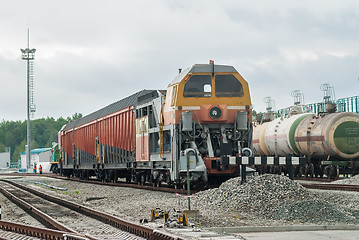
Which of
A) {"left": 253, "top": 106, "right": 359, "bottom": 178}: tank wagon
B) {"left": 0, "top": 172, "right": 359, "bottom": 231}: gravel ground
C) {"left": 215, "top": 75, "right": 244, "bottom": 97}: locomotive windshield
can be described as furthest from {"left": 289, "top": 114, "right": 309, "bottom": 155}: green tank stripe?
{"left": 0, "top": 172, "right": 359, "bottom": 231}: gravel ground

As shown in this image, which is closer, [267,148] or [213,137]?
[213,137]

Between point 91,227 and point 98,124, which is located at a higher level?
point 98,124

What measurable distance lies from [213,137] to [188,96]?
57.9 inches

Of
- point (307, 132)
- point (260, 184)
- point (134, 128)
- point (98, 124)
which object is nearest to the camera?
point (260, 184)

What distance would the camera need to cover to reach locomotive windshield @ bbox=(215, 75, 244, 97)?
1789 cm

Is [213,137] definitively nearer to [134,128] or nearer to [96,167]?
[134,128]

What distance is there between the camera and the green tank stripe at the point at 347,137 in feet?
81.0

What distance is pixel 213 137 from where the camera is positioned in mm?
17766

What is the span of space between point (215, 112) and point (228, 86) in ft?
3.39

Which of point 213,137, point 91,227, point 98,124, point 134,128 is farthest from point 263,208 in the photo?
point 98,124

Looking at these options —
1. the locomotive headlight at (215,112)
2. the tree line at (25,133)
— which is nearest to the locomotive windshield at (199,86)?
the locomotive headlight at (215,112)

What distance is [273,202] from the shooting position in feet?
39.9

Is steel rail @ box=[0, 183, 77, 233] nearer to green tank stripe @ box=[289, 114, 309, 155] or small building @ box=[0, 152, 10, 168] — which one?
green tank stripe @ box=[289, 114, 309, 155]

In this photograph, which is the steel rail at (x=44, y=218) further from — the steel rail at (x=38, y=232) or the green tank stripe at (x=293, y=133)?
the green tank stripe at (x=293, y=133)
